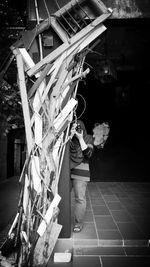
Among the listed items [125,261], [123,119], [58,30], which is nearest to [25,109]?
[58,30]

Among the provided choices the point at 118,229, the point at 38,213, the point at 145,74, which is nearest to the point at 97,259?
the point at 118,229

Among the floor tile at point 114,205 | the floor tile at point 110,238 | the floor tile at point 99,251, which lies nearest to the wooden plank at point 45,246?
the floor tile at point 99,251

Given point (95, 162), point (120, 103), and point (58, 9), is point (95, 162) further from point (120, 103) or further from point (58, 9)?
point (58, 9)

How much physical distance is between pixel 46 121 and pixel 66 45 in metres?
1.35

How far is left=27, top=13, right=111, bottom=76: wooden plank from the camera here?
3765 millimetres

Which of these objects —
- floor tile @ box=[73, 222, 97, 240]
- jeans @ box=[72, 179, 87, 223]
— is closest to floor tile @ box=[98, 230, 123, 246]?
floor tile @ box=[73, 222, 97, 240]

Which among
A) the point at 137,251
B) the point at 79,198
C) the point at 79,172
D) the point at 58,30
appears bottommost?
the point at 137,251

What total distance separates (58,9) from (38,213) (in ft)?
11.9

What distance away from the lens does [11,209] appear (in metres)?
6.04

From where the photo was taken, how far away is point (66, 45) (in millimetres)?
3846

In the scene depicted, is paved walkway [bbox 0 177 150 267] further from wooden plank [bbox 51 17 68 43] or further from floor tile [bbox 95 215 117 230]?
wooden plank [bbox 51 17 68 43]

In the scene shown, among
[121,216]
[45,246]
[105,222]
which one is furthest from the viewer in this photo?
[121,216]

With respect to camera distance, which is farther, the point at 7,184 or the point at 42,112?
the point at 7,184

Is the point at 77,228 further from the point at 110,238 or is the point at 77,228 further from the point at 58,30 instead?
the point at 58,30
